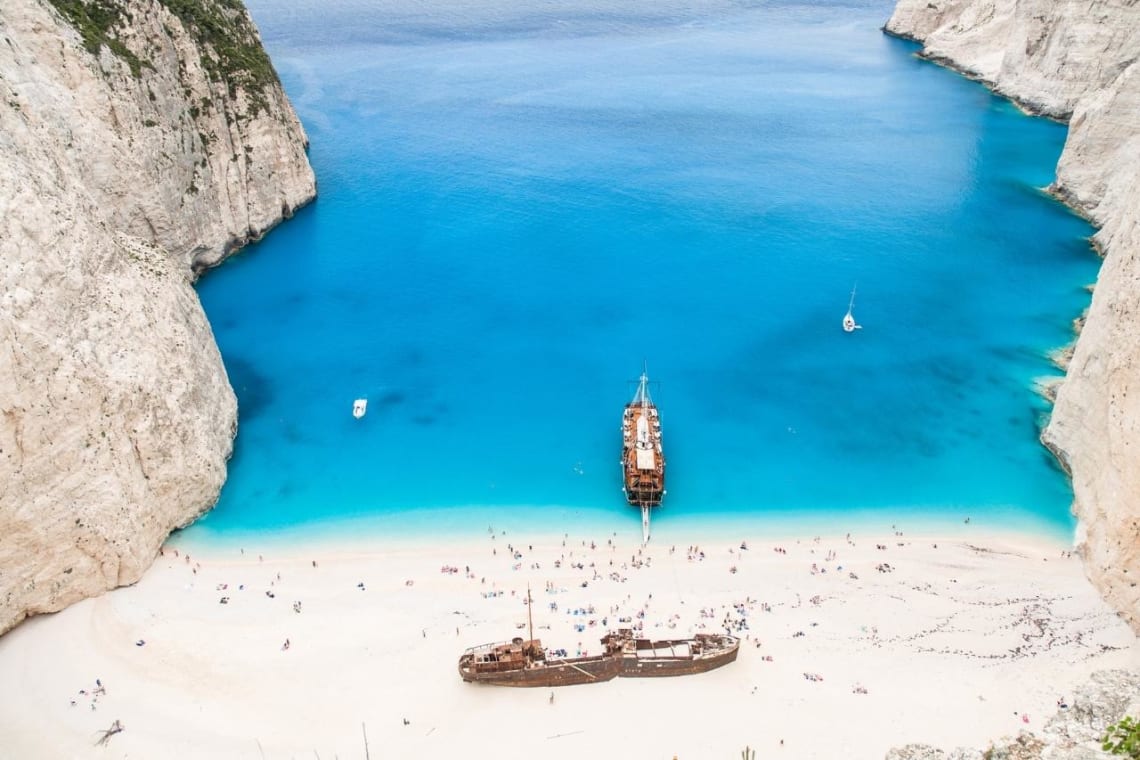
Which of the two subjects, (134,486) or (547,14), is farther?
(547,14)

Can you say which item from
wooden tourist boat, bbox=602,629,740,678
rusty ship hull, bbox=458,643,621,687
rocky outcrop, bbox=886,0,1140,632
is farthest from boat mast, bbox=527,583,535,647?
rocky outcrop, bbox=886,0,1140,632

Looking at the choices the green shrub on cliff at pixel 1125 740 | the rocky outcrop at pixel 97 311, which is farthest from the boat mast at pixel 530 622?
the green shrub on cliff at pixel 1125 740

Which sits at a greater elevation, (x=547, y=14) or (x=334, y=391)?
(x=547, y=14)

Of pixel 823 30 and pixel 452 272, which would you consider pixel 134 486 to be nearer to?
pixel 452 272

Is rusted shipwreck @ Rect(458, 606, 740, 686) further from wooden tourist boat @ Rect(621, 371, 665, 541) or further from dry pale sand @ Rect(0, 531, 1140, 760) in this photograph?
wooden tourist boat @ Rect(621, 371, 665, 541)

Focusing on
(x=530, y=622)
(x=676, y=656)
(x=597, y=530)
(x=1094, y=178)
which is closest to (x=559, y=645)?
(x=530, y=622)

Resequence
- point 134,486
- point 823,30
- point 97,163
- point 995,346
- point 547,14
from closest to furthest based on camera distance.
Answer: point 134,486, point 97,163, point 995,346, point 823,30, point 547,14

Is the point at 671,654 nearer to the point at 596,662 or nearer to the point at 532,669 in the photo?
the point at 596,662

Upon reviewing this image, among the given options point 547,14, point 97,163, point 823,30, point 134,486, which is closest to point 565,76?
point 547,14
